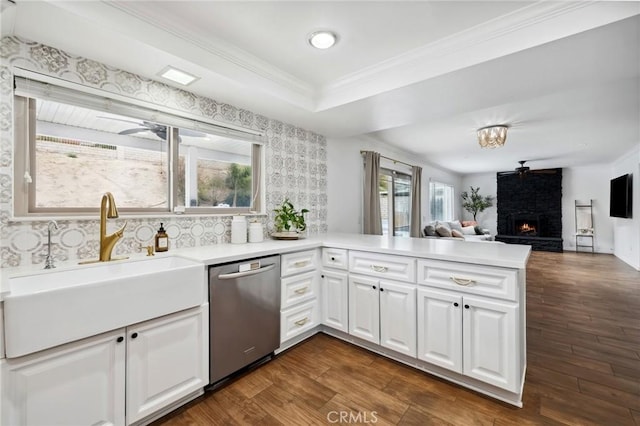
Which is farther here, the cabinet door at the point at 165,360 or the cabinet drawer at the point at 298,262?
the cabinet drawer at the point at 298,262

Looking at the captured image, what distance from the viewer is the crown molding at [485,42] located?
144 cm

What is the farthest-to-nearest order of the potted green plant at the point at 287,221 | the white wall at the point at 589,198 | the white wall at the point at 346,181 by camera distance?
1. the white wall at the point at 589,198
2. the white wall at the point at 346,181
3. the potted green plant at the point at 287,221

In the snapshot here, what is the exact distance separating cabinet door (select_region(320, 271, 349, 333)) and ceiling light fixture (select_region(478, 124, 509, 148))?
312 centimetres

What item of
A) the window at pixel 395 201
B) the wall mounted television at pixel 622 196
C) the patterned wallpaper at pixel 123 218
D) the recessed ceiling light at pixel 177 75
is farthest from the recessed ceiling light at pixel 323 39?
the wall mounted television at pixel 622 196

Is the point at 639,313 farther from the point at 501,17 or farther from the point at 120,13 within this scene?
the point at 120,13

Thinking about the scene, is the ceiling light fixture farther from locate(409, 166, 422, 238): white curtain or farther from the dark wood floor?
the dark wood floor

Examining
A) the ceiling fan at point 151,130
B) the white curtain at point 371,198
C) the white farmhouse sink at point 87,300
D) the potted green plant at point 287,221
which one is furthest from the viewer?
the white curtain at point 371,198

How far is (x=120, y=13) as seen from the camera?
4.83 ft

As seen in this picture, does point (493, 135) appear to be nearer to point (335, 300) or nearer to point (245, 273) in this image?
point (335, 300)

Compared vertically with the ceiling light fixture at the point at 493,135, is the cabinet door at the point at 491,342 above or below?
below

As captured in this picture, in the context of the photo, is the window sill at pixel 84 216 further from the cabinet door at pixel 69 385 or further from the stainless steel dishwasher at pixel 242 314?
the cabinet door at pixel 69 385

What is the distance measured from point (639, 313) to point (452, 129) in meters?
3.06

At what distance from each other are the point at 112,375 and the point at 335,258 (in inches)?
65.1

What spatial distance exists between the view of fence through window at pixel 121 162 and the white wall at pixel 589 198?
957 cm
